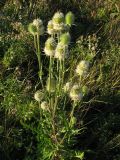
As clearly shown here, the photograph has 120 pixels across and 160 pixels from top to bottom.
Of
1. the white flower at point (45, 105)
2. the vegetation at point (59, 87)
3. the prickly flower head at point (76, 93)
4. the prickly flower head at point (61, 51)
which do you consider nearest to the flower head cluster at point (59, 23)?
the vegetation at point (59, 87)

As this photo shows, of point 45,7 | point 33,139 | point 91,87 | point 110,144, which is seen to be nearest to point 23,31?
point 45,7

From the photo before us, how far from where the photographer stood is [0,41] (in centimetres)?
388

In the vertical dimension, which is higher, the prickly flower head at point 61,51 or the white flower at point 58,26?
the white flower at point 58,26

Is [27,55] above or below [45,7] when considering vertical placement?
below

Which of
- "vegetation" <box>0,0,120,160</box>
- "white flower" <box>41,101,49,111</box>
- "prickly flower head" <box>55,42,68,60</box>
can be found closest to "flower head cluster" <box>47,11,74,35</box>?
"vegetation" <box>0,0,120,160</box>

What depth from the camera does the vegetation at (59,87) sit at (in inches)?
94.4

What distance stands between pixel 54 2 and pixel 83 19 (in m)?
0.48

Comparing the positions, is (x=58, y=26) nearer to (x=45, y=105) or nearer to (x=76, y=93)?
(x=76, y=93)

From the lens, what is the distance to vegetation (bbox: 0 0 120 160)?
2.40 meters

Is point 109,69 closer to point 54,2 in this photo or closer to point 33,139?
point 33,139

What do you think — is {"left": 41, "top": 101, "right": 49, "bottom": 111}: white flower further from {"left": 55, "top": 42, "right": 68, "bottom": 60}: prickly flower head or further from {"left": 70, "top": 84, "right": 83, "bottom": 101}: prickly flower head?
{"left": 55, "top": 42, "right": 68, "bottom": 60}: prickly flower head

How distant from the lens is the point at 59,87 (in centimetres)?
240

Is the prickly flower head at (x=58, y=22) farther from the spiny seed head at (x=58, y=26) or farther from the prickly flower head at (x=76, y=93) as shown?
the prickly flower head at (x=76, y=93)

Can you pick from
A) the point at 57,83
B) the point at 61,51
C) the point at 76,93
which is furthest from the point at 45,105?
the point at 61,51
